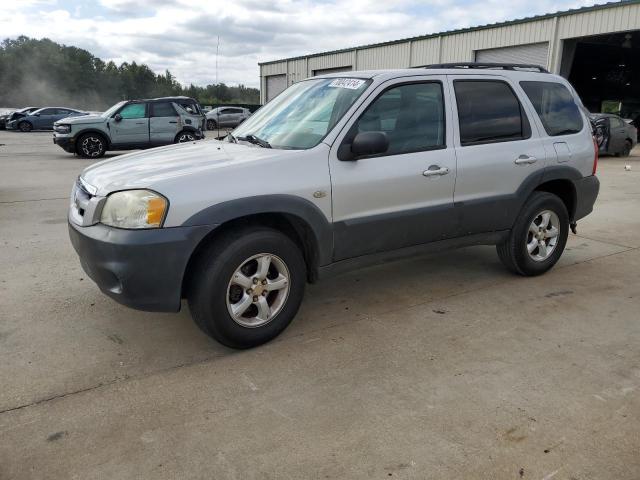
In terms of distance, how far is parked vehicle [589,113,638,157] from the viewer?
54.8 feet

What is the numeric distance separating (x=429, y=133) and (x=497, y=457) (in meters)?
2.37

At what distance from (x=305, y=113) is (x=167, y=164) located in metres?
1.09

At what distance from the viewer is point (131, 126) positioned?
1514 centimetres

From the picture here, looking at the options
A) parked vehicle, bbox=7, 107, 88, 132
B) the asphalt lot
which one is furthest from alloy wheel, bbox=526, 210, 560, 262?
parked vehicle, bbox=7, 107, 88, 132

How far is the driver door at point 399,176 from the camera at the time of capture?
3.62m

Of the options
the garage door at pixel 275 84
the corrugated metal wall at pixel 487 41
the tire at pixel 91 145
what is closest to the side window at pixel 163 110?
the tire at pixel 91 145

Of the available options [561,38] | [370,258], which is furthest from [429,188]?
[561,38]

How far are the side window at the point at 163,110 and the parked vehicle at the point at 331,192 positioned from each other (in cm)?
1193

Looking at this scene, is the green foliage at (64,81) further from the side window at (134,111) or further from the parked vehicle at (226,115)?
the side window at (134,111)

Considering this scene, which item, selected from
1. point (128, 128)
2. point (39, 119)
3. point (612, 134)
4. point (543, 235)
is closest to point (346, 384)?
point (543, 235)

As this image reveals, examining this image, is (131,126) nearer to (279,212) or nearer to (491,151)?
(491,151)

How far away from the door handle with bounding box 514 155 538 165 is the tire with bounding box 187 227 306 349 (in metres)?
2.10

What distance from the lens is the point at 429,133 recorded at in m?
4.02

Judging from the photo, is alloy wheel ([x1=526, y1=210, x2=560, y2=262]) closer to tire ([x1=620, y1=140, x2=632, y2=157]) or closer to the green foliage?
tire ([x1=620, y1=140, x2=632, y2=157])
